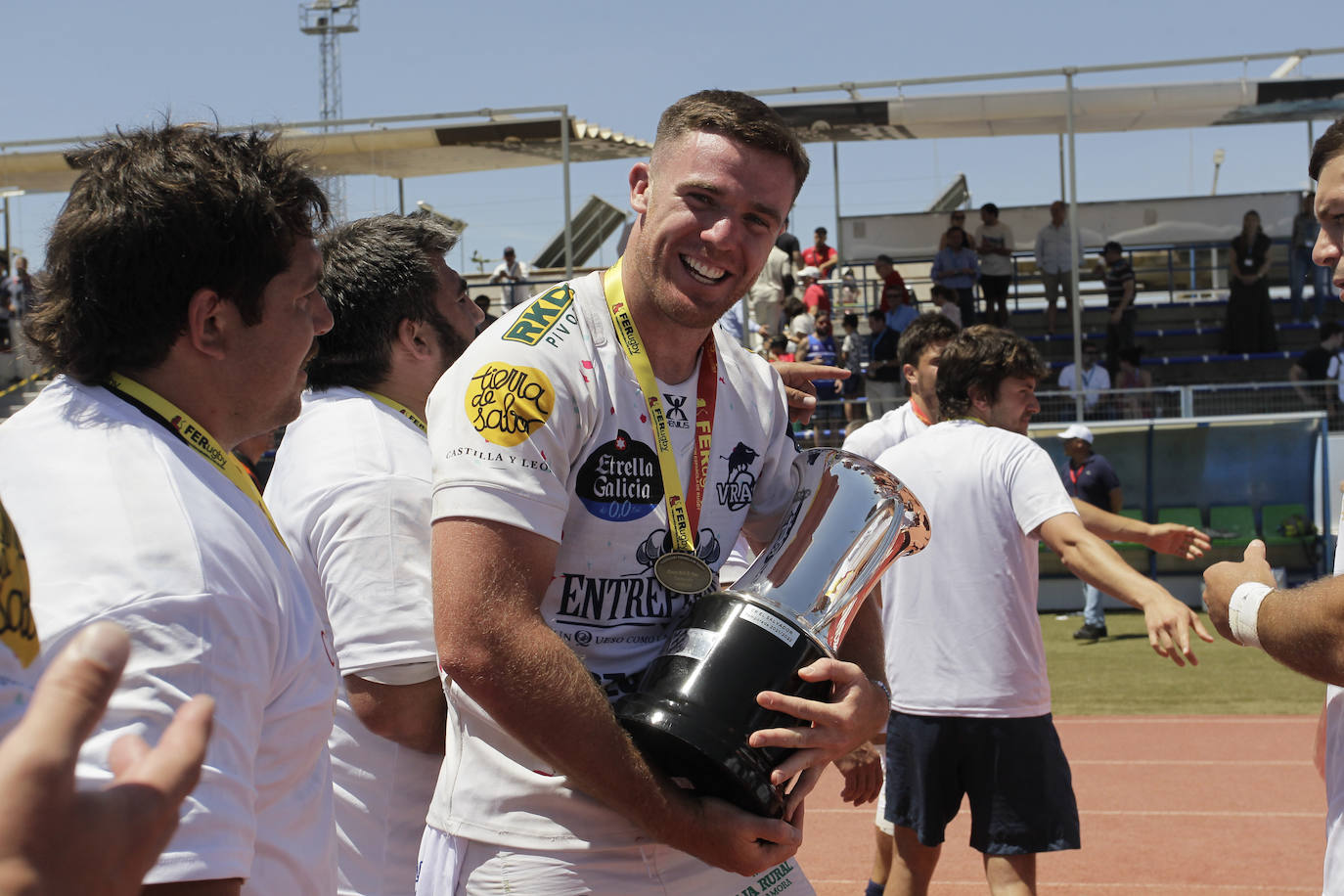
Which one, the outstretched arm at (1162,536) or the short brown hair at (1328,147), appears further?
the outstretched arm at (1162,536)

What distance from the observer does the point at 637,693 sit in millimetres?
2020

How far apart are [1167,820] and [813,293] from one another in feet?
36.6

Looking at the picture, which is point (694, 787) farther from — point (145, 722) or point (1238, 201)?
point (1238, 201)

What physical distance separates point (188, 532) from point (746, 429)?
1220 mm

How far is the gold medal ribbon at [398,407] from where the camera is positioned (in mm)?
2768

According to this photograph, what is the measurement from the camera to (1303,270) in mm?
19406

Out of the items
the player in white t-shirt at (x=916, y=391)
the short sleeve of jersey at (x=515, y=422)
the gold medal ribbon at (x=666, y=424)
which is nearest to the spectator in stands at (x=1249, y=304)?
the player in white t-shirt at (x=916, y=391)

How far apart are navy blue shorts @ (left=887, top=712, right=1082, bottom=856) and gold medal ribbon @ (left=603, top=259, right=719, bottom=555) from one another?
8.84 ft

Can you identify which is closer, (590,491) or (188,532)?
(188,532)

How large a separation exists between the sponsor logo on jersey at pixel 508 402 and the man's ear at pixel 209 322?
1.36ft

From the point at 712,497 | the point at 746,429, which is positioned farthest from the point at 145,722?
the point at 746,429

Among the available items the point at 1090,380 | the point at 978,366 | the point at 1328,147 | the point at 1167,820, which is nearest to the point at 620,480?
the point at 1328,147

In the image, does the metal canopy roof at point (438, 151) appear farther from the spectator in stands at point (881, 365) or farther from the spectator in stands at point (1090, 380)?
the spectator in stands at point (1090, 380)

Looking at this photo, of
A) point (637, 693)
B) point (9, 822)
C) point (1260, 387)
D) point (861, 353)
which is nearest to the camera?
point (9, 822)
